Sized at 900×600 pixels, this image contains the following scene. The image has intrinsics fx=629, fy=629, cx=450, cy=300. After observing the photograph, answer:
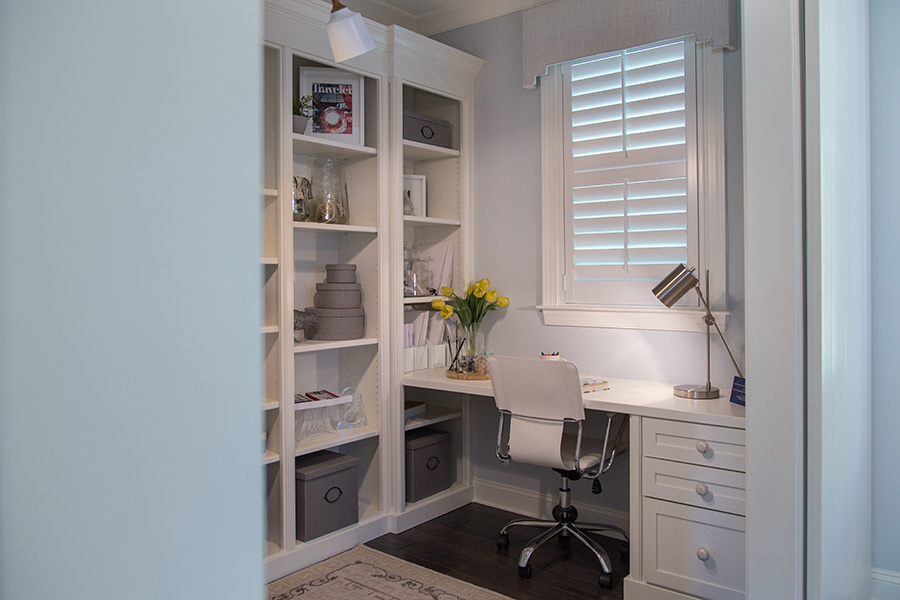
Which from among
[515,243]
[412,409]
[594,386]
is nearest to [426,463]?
[412,409]

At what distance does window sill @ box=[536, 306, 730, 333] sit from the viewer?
2.89m

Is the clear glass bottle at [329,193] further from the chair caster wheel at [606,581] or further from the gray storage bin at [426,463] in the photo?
the chair caster wheel at [606,581]

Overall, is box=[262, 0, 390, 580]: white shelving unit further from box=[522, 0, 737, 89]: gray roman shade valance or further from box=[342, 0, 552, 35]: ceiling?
box=[522, 0, 737, 89]: gray roman shade valance

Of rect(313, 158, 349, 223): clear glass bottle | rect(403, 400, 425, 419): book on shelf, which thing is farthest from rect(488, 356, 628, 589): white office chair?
rect(313, 158, 349, 223): clear glass bottle

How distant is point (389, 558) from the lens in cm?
292

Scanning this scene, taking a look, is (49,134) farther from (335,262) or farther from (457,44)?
(457,44)

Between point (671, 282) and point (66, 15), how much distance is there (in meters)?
2.64

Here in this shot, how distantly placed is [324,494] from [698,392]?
1.74m

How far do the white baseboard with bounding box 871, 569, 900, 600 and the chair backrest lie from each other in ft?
4.10

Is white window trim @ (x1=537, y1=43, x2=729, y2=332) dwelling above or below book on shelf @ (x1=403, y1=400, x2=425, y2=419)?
above

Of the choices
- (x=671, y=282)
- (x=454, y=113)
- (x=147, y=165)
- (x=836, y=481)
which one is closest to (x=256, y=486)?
(x=147, y=165)

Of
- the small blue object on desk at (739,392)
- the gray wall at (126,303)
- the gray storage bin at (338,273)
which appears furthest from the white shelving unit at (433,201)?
the gray wall at (126,303)

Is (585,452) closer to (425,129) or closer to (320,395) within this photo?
(320,395)

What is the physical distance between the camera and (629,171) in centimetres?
309
